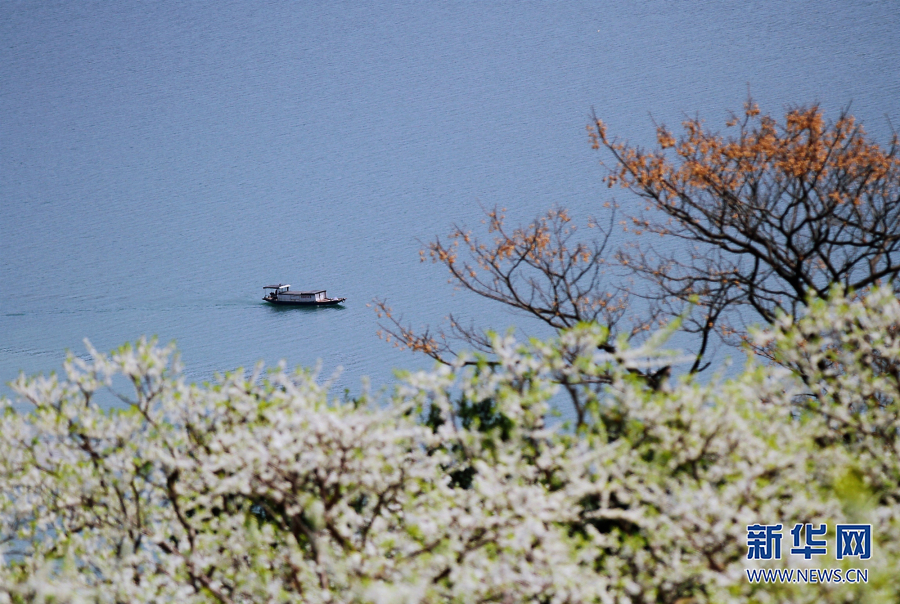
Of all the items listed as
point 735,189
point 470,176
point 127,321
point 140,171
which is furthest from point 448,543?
point 140,171

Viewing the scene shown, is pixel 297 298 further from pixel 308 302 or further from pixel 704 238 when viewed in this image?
pixel 704 238

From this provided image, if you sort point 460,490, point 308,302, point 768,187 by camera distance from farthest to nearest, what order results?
point 308,302
point 768,187
point 460,490

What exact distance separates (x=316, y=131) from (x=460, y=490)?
336cm

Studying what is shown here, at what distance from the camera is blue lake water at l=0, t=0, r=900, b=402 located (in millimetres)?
4664

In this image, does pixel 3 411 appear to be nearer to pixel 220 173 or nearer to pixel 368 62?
pixel 220 173

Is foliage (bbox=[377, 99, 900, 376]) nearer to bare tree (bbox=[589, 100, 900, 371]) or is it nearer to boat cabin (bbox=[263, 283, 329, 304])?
bare tree (bbox=[589, 100, 900, 371])

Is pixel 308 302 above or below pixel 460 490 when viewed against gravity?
above

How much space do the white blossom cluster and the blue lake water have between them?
7.47ft

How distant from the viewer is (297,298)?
4.71 m

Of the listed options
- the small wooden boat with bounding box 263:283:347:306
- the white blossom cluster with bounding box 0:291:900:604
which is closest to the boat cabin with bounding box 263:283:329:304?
the small wooden boat with bounding box 263:283:347:306

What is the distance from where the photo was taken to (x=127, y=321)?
4750mm

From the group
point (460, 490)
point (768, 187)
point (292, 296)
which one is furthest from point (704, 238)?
point (292, 296)

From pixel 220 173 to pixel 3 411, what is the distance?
106 inches

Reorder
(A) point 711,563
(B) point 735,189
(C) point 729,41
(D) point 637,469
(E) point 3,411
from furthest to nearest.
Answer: (C) point 729,41 < (B) point 735,189 < (E) point 3,411 < (D) point 637,469 < (A) point 711,563
